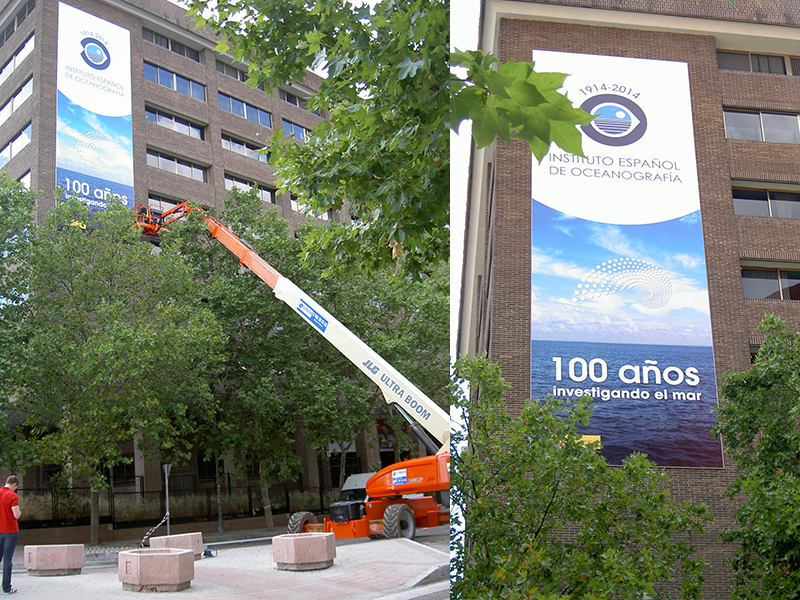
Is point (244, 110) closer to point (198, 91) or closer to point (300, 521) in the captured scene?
point (198, 91)

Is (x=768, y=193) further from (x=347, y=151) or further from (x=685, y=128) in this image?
(x=347, y=151)

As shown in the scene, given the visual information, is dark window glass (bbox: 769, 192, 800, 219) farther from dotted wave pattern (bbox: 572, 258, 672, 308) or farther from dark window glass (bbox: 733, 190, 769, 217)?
dotted wave pattern (bbox: 572, 258, 672, 308)

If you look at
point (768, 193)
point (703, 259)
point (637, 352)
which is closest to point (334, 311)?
point (637, 352)

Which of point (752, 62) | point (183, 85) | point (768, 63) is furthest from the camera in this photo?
point (768, 63)

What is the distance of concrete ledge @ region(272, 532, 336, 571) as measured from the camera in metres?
1.84

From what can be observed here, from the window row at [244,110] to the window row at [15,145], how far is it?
2.30ft

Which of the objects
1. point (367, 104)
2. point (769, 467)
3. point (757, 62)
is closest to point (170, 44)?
point (367, 104)

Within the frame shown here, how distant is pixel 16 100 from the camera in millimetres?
2668

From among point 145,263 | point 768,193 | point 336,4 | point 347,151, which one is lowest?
point 145,263

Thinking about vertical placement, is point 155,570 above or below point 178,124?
below

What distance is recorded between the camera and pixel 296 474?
88.4 inches

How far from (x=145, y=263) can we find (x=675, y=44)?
69.7ft

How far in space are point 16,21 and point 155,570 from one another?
193 cm

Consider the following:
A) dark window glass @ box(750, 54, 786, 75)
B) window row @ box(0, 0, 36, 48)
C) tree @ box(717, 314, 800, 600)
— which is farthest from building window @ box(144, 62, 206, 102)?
dark window glass @ box(750, 54, 786, 75)
